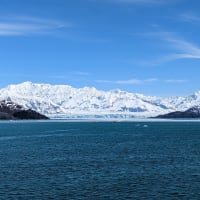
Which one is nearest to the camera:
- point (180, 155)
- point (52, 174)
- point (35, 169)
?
point (52, 174)

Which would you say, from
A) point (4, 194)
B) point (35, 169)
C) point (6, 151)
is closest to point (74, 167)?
point (35, 169)

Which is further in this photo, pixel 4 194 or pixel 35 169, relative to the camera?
pixel 35 169

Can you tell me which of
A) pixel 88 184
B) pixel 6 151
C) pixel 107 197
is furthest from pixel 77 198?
pixel 6 151

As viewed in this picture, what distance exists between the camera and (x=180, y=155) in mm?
110312

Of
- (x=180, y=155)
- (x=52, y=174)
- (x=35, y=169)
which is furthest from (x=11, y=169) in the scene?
(x=180, y=155)

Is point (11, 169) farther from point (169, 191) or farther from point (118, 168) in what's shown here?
point (169, 191)

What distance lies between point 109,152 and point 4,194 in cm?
5631

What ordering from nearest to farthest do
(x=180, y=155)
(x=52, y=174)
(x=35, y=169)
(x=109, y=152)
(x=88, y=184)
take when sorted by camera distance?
(x=88, y=184), (x=52, y=174), (x=35, y=169), (x=180, y=155), (x=109, y=152)

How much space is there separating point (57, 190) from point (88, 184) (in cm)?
615

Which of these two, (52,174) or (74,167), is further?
(74,167)

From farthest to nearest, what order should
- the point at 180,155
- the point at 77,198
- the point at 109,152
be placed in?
the point at 109,152, the point at 180,155, the point at 77,198

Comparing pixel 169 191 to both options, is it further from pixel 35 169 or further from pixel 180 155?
pixel 180 155

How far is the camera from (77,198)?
204 feet

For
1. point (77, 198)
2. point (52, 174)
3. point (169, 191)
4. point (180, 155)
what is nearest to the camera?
point (77, 198)
